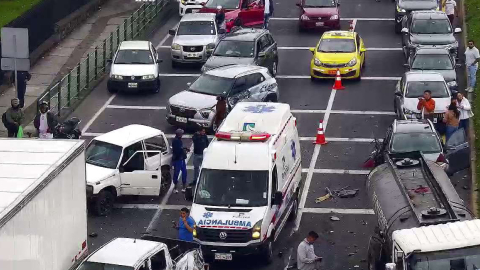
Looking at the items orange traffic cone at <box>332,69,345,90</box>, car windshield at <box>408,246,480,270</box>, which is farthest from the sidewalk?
car windshield at <box>408,246,480,270</box>

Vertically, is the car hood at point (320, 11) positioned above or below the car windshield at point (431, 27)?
below

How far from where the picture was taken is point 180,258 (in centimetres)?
2009

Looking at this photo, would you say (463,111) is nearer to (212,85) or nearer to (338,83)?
(338,83)

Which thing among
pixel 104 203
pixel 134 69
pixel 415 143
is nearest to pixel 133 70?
pixel 134 69

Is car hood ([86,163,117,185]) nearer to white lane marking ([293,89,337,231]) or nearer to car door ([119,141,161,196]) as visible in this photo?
car door ([119,141,161,196])

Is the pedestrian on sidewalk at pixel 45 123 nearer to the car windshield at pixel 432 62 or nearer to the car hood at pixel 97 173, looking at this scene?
the car hood at pixel 97 173

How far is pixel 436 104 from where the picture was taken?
30.6m

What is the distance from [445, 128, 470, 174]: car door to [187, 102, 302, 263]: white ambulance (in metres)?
4.92

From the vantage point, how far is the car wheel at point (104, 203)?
25.2 m

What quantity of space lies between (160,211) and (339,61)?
1230 centimetres

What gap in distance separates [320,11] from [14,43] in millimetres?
18242

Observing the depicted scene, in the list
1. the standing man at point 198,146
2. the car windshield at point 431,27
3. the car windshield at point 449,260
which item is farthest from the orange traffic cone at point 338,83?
the car windshield at point 449,260

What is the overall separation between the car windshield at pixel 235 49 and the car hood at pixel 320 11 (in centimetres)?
677

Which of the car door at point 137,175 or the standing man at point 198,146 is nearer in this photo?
the car door at point 137,175
